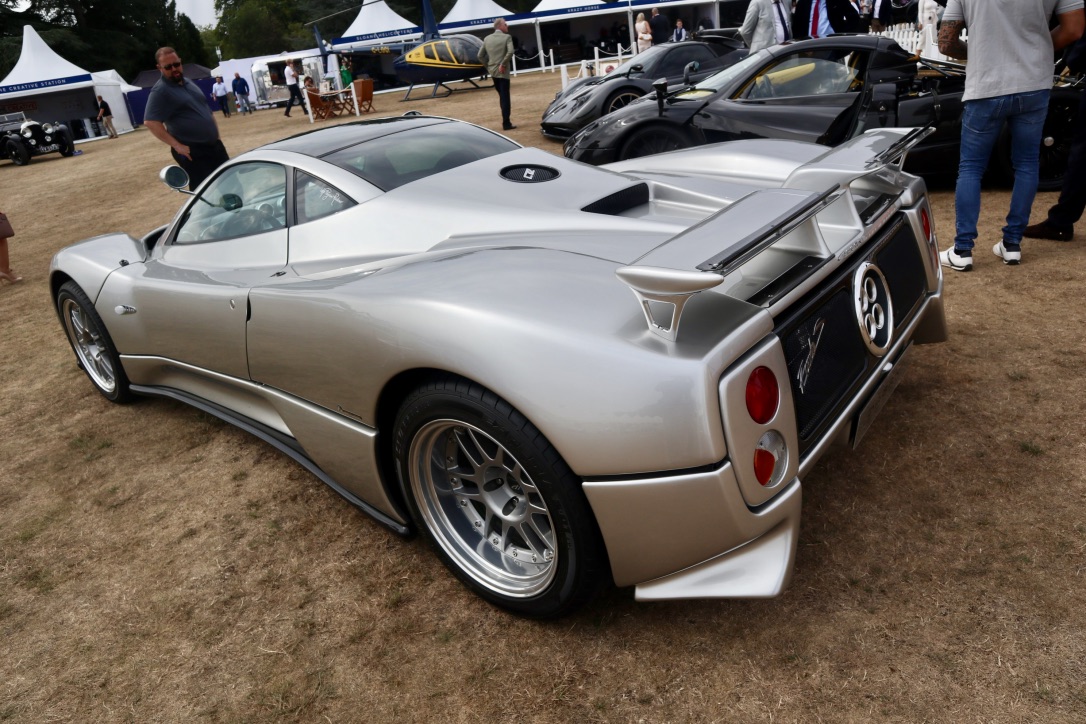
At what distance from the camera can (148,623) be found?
232cm

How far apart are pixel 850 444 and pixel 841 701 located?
71 cm

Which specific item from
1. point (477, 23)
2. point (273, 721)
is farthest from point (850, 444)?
point (477, 23)

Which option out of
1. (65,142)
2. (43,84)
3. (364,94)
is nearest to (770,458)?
(364,94)

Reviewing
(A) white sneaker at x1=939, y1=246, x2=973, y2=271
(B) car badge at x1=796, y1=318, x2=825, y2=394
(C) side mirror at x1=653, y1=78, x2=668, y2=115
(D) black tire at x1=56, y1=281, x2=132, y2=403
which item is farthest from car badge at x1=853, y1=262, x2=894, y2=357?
(C) side mirror at x1=653, y1=78, x2=668, y2=115

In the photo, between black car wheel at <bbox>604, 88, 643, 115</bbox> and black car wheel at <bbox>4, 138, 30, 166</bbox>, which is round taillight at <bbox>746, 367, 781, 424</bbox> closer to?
black car wheel at <bbox>604, 88, 643, 115</bbox>

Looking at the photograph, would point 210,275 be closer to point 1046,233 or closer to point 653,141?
point 653,141

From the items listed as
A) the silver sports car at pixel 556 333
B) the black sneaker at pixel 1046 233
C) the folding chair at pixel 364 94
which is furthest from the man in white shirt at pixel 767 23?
the folding chair at pixel 364 94

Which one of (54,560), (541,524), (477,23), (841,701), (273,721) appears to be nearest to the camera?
(841,701)

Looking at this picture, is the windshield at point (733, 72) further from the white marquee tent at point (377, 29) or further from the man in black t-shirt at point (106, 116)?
the white marquee tent at point (377, 29)

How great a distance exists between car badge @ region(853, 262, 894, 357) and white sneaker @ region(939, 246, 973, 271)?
7.78ft

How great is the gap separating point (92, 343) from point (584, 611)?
130 inches

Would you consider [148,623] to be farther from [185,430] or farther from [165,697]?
[185,430]

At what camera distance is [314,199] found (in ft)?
9.40

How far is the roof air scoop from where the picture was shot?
153 cm
